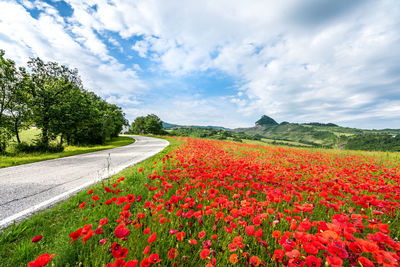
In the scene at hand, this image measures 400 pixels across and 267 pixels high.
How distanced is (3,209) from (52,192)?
88cm

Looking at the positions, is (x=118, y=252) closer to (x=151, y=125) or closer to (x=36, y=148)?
(x=36, y=148)

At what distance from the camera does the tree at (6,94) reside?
31.6 feet

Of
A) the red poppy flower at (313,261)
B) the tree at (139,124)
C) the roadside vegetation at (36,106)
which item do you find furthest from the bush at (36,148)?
the tree at (139,124)

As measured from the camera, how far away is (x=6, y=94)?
9766 mm

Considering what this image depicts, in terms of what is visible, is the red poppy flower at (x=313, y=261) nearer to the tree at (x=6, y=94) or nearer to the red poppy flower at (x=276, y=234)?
the red poppy flower at (x=276, y=234)

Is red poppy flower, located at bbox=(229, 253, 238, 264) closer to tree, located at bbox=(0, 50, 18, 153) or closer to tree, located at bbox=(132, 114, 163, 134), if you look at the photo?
tree, located at bbox=(0, 50, 18, 153)

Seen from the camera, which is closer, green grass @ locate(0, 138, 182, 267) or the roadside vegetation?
green grass @ locate(0, 138, 182, 267)

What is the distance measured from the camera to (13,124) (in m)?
10.2

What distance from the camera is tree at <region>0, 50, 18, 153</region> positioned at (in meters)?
9.64

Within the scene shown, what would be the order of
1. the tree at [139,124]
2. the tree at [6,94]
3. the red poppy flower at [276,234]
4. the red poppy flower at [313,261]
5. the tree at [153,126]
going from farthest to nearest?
the tree at [139,124] < the tree at [153,126] < the tree at [6,94] < the red poppy flower at [276,234] < the red poppy flower at [313,261]

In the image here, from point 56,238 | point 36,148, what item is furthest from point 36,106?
point 56,238

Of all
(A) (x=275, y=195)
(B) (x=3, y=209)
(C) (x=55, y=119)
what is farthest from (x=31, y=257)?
(C) (x=55, y=119)

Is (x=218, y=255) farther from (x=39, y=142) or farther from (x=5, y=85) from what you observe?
(x=5, y=85)

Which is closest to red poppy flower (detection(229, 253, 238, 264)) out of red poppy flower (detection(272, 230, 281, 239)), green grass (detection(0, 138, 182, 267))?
red poppy flower (detection(272, 230, 281, 239))
